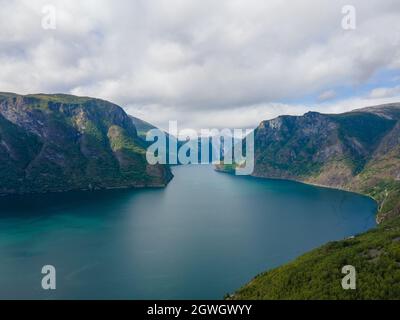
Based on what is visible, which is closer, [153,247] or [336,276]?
[336,276]

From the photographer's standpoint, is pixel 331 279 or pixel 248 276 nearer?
pixel 331 279

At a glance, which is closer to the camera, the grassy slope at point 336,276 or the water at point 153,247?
the grassy slope at point 336,276

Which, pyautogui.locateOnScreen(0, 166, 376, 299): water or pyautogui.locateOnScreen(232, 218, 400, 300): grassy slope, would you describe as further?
pyautogui.locateOnScreen(0, 166, 376, 299): water

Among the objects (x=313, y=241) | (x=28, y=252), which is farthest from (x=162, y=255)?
(x=313, y=241)

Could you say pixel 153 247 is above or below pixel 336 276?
below

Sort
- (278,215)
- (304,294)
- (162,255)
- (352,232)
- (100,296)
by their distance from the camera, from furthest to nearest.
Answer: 1. (278,215)
2. (352,232)
3. (162,255)
4. (100,296)
5. (304,294)

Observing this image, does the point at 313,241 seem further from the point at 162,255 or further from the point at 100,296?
the point at 100,296
